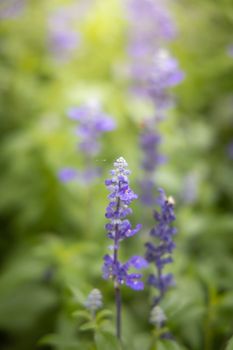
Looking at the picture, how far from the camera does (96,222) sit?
14.6 ft

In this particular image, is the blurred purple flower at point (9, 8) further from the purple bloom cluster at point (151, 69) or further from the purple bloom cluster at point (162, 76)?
the purple bloom cluster at point (162, 76)

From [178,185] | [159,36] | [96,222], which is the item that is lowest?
[96,222]

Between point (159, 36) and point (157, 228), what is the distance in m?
4.39

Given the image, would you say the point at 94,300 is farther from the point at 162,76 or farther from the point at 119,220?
the point at 162,76

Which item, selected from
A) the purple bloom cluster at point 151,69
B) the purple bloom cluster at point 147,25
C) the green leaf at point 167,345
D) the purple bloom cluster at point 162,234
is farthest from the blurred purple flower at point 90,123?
the purple bloom cluster at point 147,25

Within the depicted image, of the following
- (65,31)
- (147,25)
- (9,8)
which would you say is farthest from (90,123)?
(65,31)

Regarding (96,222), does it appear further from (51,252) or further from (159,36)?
(159,36)

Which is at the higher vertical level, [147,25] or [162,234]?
[147,25]

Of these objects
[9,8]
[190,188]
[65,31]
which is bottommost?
[190,188]

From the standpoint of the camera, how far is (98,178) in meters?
4.43

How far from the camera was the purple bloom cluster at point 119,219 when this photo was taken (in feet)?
6.48

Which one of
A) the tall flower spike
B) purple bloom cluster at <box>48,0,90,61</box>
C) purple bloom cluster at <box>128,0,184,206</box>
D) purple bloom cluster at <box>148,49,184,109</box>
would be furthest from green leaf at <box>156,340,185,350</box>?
purple bloom cluster at <box>48,0,90,61</box>

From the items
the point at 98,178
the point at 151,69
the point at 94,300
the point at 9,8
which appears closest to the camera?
the point at 94,300

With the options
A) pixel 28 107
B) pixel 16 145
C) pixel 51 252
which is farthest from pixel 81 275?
pixel 28 107
